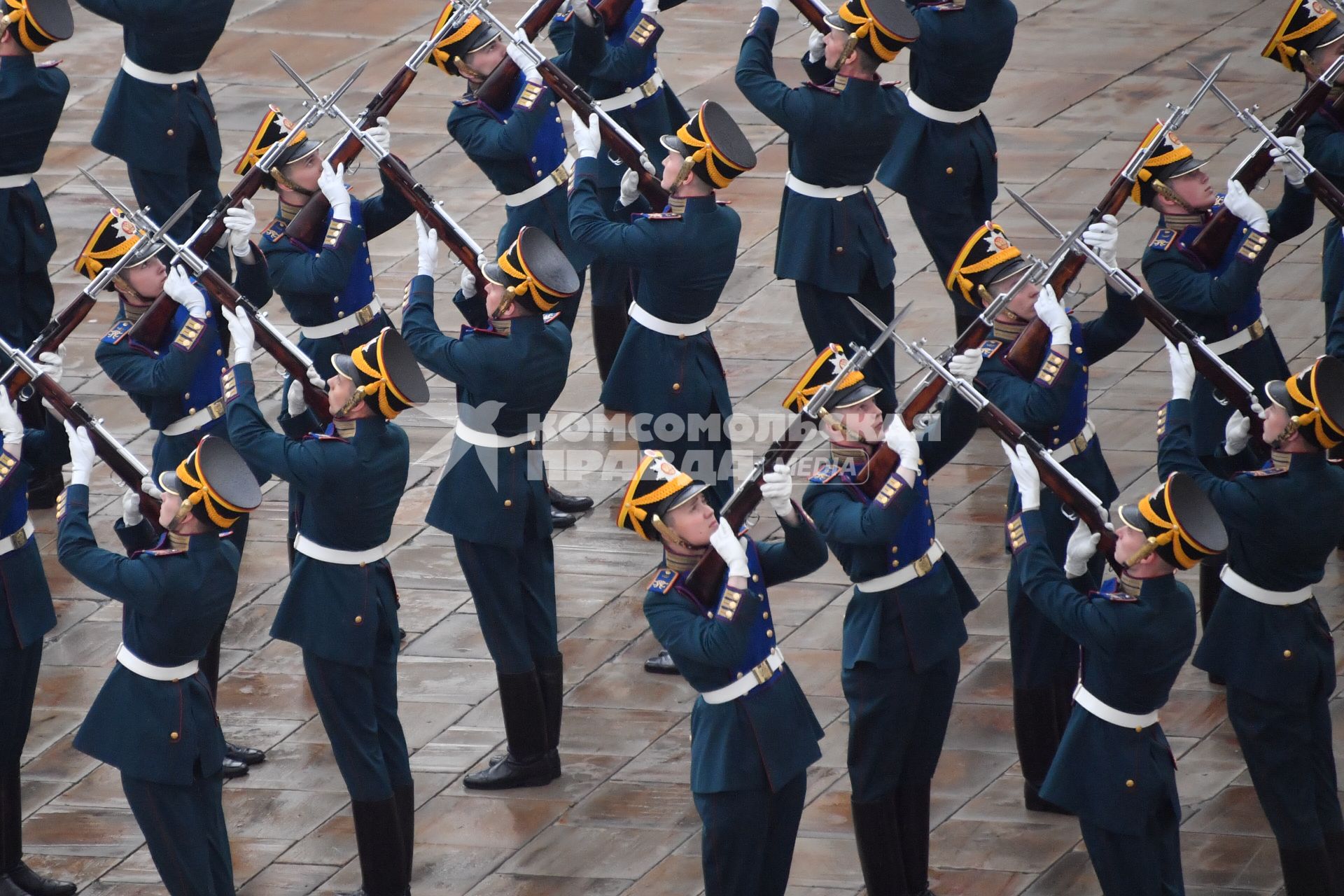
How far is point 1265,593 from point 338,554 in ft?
11.0

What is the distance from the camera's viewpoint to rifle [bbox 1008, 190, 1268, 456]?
7.39 meters

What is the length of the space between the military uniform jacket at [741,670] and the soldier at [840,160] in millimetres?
2120

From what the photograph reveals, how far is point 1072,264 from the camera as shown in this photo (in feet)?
25.9

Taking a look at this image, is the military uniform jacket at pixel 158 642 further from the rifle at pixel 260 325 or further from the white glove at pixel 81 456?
the rifle at pixel 260 325

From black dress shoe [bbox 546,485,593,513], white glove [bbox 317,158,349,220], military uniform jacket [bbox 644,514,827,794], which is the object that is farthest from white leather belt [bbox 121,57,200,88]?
military uniform jacket [bbox 644,514,827,794]

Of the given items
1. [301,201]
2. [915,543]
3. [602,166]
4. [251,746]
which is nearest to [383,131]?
[301,201]

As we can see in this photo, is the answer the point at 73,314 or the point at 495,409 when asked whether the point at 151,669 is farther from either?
the point at 73,314

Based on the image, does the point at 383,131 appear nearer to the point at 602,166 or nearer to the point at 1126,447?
the point at 602,166

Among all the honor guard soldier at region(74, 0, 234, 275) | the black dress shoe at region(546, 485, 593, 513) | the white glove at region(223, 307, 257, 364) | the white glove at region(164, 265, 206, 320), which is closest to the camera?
the white glove at region(223, 307, 257, 364)

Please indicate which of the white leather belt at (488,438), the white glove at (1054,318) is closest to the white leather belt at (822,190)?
the white glove at (1054,318)

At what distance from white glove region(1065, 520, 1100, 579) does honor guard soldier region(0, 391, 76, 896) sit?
385 centimetres

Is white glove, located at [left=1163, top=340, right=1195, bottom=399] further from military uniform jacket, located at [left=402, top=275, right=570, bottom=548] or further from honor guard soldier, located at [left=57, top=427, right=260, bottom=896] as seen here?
honor guard soldier, located at [left=57, top=427, right=260, bottom=896]

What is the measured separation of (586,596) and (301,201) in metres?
2.20

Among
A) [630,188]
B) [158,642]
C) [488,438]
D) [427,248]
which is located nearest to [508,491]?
[488,438]
